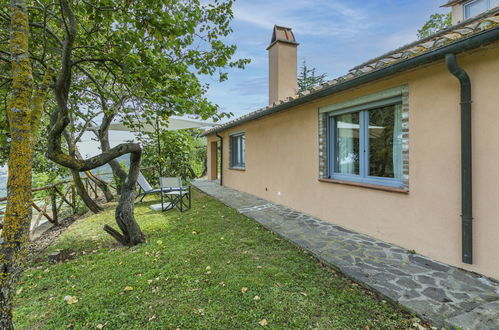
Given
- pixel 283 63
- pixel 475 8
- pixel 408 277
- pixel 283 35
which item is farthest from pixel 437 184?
pixel 475 8

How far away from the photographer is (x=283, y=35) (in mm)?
9359

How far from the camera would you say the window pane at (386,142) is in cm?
416

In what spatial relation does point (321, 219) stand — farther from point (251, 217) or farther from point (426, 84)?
point (426, 84)

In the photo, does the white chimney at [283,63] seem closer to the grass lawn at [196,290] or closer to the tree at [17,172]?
the grass lawn at [196,290]

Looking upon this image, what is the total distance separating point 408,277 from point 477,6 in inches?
507

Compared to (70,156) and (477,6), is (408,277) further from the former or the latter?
(477,6)

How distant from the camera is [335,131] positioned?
5598mm

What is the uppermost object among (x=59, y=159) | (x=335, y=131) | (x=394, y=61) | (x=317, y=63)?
(x=317, y=63)

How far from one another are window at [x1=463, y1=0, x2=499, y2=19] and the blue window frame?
9833 mm

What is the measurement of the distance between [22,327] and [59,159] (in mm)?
1891

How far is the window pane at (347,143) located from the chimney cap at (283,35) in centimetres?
535

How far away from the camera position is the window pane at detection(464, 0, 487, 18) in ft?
31.9

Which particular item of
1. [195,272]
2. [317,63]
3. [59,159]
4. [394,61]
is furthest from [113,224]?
[317,63]

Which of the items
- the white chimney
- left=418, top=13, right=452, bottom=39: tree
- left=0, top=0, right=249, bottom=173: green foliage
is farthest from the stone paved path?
left=418, top=13, right=452, bottom=39: tree
